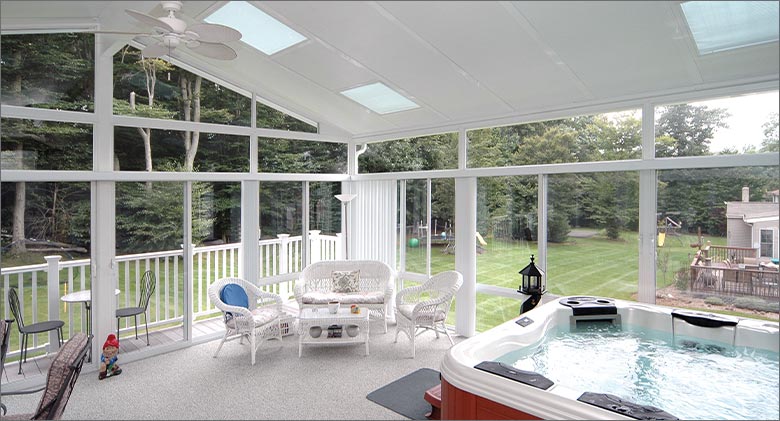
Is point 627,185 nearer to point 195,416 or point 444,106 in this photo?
point 444,106

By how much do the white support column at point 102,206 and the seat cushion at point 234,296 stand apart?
1081mm

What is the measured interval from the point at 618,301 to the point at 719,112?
70.2 inches

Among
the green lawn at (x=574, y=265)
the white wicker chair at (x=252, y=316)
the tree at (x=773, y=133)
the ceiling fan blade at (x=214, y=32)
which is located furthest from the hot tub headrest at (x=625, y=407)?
the white wicker chair at (x=252, y=316)

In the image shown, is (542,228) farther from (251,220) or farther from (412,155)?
(251,220)

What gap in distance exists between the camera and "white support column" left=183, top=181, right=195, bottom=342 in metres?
5.23

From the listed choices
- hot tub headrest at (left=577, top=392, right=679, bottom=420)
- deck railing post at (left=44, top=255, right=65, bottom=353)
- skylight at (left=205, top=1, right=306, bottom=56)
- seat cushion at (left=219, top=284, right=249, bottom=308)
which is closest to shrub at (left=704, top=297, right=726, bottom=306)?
hot tub headrest at (left=577, top=392, right=679, bottom=420)

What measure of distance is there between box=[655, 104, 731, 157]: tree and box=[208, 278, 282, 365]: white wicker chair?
13.5 feet

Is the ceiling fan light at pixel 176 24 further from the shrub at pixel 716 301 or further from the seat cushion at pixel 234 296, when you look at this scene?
the shrub at pixel 716 301

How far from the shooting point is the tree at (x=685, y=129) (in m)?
3.67

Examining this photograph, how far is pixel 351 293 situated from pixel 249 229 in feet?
4.87

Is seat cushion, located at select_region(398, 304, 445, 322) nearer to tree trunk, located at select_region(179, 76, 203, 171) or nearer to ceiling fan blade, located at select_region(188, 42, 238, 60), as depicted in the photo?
tree trunk, located at select_region(179, 76, 203, 171)

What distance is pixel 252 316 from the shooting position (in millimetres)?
4766

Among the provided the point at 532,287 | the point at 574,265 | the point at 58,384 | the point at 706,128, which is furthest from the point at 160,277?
the point at 706,128

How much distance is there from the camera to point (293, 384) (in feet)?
13.5
